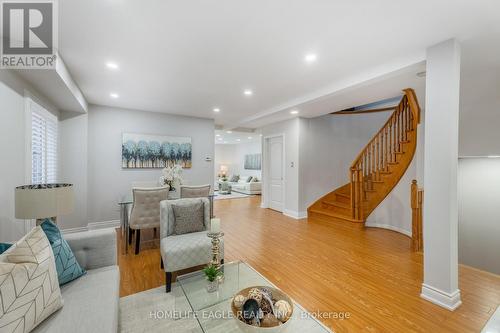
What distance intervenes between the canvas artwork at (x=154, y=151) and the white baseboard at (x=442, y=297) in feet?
15.6

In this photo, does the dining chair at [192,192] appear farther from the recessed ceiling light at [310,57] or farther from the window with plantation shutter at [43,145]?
the recessed ceiling light at [310,57]

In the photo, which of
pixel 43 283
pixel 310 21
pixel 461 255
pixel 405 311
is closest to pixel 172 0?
pixel 310 21

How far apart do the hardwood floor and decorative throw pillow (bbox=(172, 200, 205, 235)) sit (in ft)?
1.93

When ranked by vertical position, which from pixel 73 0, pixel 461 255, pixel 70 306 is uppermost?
pixel 73 0

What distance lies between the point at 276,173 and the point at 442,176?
4.11m

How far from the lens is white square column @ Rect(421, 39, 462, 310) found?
2027mm

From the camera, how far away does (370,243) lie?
3.62m

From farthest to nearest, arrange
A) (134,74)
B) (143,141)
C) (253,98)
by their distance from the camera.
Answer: (143,141), (253,98), (134,74)

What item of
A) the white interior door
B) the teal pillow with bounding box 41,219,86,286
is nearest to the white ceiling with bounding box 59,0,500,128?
the teal pillow with bounding box 41,219,86,286

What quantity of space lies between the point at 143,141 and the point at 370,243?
16.2 ft

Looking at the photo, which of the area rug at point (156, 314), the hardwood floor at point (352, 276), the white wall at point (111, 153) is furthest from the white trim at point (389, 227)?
the white wall at point (111, 153)

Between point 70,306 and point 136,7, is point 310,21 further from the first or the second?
point 70,306

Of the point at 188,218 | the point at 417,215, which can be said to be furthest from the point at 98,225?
the point at 417,215
